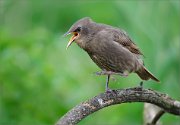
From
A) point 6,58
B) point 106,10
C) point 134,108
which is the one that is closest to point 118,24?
point 106,10

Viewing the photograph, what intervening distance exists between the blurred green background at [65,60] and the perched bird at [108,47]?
88 centimetres

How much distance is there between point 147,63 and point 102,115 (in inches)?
28.1

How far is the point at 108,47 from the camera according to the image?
5.52 m

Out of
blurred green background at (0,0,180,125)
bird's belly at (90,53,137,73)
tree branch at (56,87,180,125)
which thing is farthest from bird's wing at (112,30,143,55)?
tree branch at (56,87,180,125)

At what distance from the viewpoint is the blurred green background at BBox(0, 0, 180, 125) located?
629cm

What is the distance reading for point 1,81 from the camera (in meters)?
6.29

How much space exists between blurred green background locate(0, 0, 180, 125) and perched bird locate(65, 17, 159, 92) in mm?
882

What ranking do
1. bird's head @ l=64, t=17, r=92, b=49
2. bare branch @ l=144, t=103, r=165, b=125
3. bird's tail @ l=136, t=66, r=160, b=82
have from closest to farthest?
bare branch @ l=144, t=103, r=165, b=125
bird's head @ l=64, t=17, r=92, b=49
bird's tail @ l=136, t=66, r=160, b=82

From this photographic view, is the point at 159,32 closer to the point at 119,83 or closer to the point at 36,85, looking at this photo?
the point at 119,83

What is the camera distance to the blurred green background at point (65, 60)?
6293 millimetres

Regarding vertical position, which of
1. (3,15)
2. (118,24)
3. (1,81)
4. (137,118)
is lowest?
(137,118)

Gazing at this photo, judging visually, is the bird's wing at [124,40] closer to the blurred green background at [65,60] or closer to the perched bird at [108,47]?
the perched bird at [108,47]

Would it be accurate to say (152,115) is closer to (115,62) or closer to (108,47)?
(115,62)

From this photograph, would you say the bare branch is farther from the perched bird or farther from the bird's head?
the bird's head
